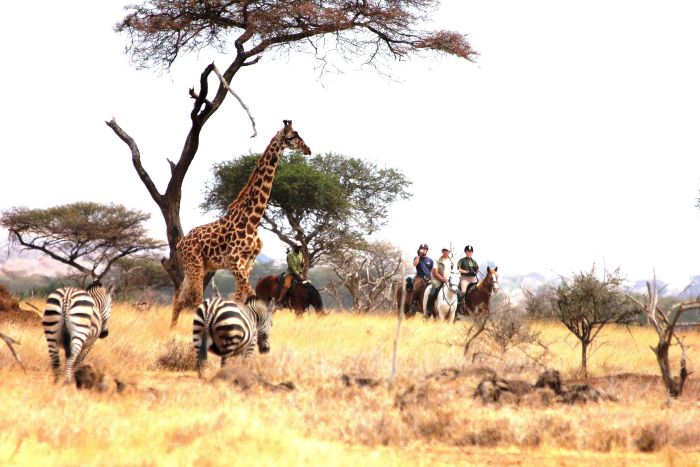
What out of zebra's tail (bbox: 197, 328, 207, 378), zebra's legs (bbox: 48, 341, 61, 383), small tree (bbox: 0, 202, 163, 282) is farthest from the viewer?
small tree (bbox: 0, 202, 163, 282)

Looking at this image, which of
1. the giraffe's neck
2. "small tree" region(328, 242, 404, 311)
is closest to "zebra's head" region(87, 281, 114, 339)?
the giraffe's neck

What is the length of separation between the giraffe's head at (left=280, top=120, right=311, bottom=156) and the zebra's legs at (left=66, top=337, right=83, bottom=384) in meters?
5.79

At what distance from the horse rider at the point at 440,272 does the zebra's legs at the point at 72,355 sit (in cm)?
1039

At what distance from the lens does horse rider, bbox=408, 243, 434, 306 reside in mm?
19469

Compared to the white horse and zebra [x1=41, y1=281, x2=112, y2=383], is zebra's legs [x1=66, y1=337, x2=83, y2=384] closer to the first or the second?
zebra [x1=41, y1=281, x2=112, y2=383]

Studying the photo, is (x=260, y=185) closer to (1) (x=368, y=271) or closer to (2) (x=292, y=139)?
(2) (x=292, y=139)

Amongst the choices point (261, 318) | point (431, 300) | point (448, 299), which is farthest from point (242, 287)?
point (431, 300)

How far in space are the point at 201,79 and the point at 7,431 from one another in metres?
11.8

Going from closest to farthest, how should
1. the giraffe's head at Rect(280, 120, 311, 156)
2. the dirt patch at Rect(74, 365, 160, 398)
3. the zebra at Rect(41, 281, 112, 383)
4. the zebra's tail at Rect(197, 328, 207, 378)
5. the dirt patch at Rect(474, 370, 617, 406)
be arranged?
the dirt patch at Rect(74, 365, 160, 398)
the dirt patch at Rect(474, 370, 617, 406)
the zebra at Rect(41, 281, 112, 383)
the zebra's tail at Rect(197, 328, 207, 378)
the giraffe's head at Rect(280, 120, 311, 156)

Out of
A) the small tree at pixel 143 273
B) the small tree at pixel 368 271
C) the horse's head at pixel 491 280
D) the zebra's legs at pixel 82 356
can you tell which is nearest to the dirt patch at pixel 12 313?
the zebra's legs at pixel 82 356

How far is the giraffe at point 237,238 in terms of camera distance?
45.1 feet

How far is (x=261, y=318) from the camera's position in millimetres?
11039

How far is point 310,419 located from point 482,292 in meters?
11.8

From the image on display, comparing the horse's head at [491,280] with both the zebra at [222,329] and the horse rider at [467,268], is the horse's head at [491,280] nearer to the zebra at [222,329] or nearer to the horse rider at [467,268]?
the horse rider at [467,268]
